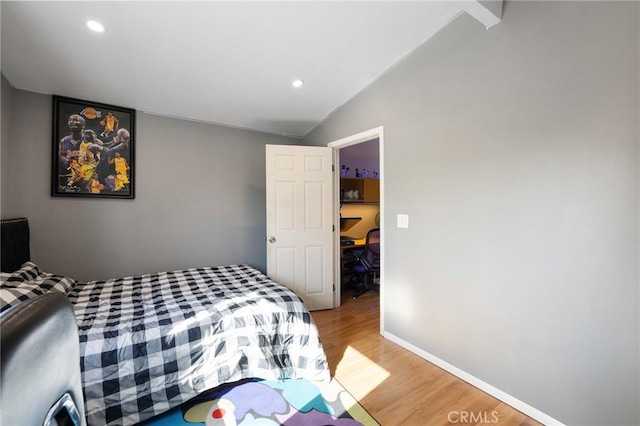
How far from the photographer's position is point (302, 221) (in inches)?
125

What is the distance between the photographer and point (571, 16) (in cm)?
142

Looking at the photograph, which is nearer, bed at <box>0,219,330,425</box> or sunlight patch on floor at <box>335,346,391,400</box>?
bed at <box>0,219,330,425</box>

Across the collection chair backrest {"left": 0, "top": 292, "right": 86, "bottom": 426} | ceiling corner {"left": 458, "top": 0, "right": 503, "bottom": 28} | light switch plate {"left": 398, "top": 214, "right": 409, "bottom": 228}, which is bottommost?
chair backrest {"left": 0, "top": 292, "right": 86, "bottom": 426}

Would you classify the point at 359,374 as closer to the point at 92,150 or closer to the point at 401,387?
the point at 401,387

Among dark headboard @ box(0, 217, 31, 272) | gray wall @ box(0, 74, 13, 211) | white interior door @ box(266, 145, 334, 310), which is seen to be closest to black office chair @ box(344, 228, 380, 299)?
white interior door @ box(266, 145, 334, 310)

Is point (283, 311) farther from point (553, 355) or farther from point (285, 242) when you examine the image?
point (553, 355)

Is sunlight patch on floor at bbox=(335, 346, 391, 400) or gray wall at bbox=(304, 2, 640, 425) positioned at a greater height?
gray wall at bbox=(304, 2, 640, 425)

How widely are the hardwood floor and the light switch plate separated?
1.13m

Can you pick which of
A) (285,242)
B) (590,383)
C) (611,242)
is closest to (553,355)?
(590,383)

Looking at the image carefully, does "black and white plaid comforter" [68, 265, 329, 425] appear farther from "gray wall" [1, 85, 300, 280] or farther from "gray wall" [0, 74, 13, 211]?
"gray wall" [0, 74, 13, 211]

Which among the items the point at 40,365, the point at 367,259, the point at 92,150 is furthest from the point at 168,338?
the point at 367,259

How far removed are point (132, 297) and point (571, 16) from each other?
3429mm

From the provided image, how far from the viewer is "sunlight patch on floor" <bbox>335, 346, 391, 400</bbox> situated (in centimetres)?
179

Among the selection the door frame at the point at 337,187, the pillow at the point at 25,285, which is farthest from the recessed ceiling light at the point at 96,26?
the door frame at the point at 337,187
